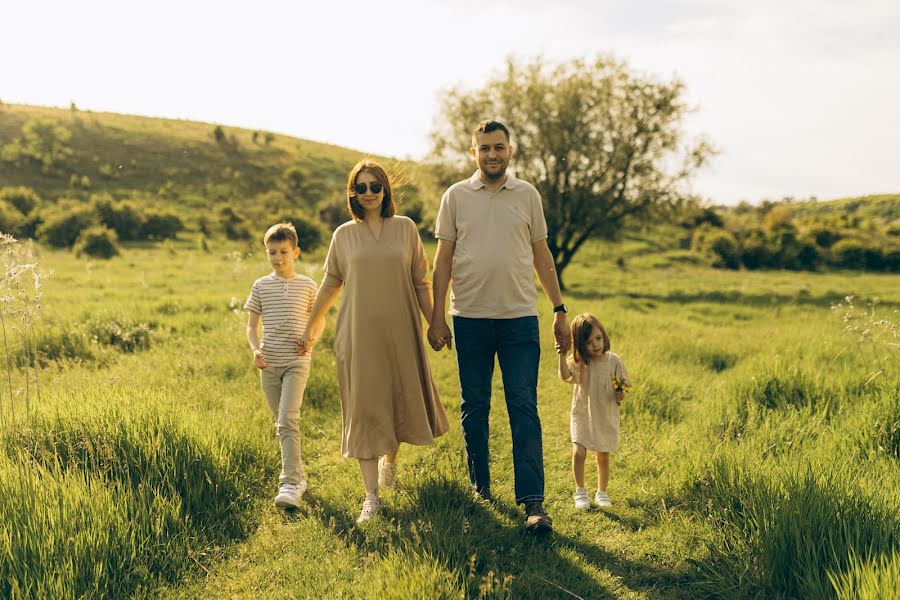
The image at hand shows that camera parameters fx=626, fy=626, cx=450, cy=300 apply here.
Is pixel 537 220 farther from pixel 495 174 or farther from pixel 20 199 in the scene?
pixel 20 199

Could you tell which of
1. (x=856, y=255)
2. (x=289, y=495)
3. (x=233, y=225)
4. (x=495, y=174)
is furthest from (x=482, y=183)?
(x=856, y=255)

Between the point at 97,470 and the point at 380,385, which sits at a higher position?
the point at 380,385

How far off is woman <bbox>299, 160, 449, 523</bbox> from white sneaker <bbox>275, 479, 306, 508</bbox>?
1.83 ft

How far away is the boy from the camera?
4.74 meters

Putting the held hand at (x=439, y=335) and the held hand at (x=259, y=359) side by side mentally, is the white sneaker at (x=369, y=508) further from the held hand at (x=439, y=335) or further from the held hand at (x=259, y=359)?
the held hand at (x=259, y=359)

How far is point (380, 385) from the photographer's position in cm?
431

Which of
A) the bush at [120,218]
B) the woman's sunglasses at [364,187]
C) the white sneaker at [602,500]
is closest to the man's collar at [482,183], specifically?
the woman's sunglasses at [364,187]

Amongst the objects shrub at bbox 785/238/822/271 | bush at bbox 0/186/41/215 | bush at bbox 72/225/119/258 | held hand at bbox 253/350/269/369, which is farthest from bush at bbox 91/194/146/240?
shrub at bbox 785/238/822/271

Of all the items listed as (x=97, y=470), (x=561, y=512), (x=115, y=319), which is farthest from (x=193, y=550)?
(x=115, y=319)

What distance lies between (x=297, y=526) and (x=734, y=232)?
4631 cm

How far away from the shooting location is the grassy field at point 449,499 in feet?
10.9

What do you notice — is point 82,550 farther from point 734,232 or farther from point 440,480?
point 734,232

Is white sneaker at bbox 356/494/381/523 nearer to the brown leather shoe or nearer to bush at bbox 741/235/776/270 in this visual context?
the brown leather shoe

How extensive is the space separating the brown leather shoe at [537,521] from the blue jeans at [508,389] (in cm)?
8
